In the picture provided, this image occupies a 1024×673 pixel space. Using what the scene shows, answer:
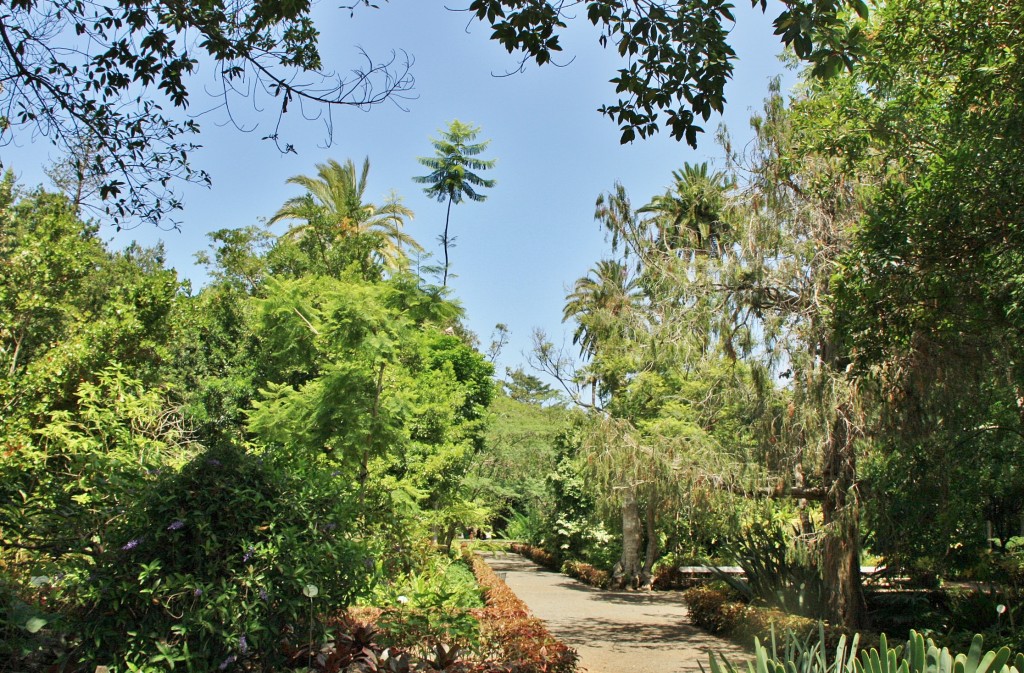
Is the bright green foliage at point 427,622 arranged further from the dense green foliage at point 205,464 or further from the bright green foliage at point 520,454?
the bright green foliage at point 520,454

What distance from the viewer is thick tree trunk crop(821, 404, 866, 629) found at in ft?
34.5

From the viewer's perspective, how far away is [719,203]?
40.9 feet

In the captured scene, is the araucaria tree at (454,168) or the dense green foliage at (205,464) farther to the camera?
the araucaria tree at (454,168)

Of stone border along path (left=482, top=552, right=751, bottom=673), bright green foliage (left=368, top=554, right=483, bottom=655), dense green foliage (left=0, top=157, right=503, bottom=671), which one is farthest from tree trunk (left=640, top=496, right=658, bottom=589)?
bright green foliage (left=368, top=554, right=483, bottom=655)

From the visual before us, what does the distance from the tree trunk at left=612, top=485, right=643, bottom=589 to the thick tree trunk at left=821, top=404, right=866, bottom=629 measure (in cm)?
1075

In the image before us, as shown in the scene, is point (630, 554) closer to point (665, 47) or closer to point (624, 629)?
point (624, 629)

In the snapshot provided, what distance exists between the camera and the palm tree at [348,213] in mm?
18984

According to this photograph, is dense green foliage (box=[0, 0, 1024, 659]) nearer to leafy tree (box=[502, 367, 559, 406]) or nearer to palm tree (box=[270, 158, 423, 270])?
palm tree (box=[270, 158, 423, 270])

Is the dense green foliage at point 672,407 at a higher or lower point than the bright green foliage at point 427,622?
higher

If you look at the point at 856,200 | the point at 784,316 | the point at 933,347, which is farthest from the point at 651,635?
the point at 856,200

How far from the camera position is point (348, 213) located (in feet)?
60.5

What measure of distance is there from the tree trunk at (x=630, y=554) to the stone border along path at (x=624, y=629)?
81 centimetres

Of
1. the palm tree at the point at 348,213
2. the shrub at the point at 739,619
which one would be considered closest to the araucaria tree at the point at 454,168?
the palm tree at the point at 348,213

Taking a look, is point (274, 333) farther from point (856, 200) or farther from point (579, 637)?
point (856, 200)
